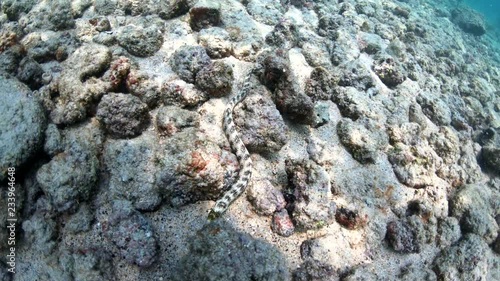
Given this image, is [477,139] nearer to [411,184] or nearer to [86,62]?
[411,184]

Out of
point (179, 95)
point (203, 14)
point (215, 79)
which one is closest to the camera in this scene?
point (179, 95)

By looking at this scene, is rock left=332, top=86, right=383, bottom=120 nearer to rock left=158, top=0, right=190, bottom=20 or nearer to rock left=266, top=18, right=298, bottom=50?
rock left=266, top=18, right=298, bottom=50

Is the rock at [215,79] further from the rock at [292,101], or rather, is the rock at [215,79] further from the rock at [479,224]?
the rock at [479,224]

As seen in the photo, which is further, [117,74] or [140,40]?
[140,40]

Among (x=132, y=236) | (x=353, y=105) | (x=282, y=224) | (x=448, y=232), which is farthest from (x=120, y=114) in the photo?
(x=448, y=232)

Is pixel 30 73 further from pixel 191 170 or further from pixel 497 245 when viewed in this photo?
pixel 497 245

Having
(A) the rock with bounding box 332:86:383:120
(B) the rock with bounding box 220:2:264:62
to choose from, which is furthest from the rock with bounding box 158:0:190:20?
(A) the rock with bounding box 332:86:383:120

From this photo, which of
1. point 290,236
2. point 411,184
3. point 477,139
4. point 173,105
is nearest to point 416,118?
point 411,184
